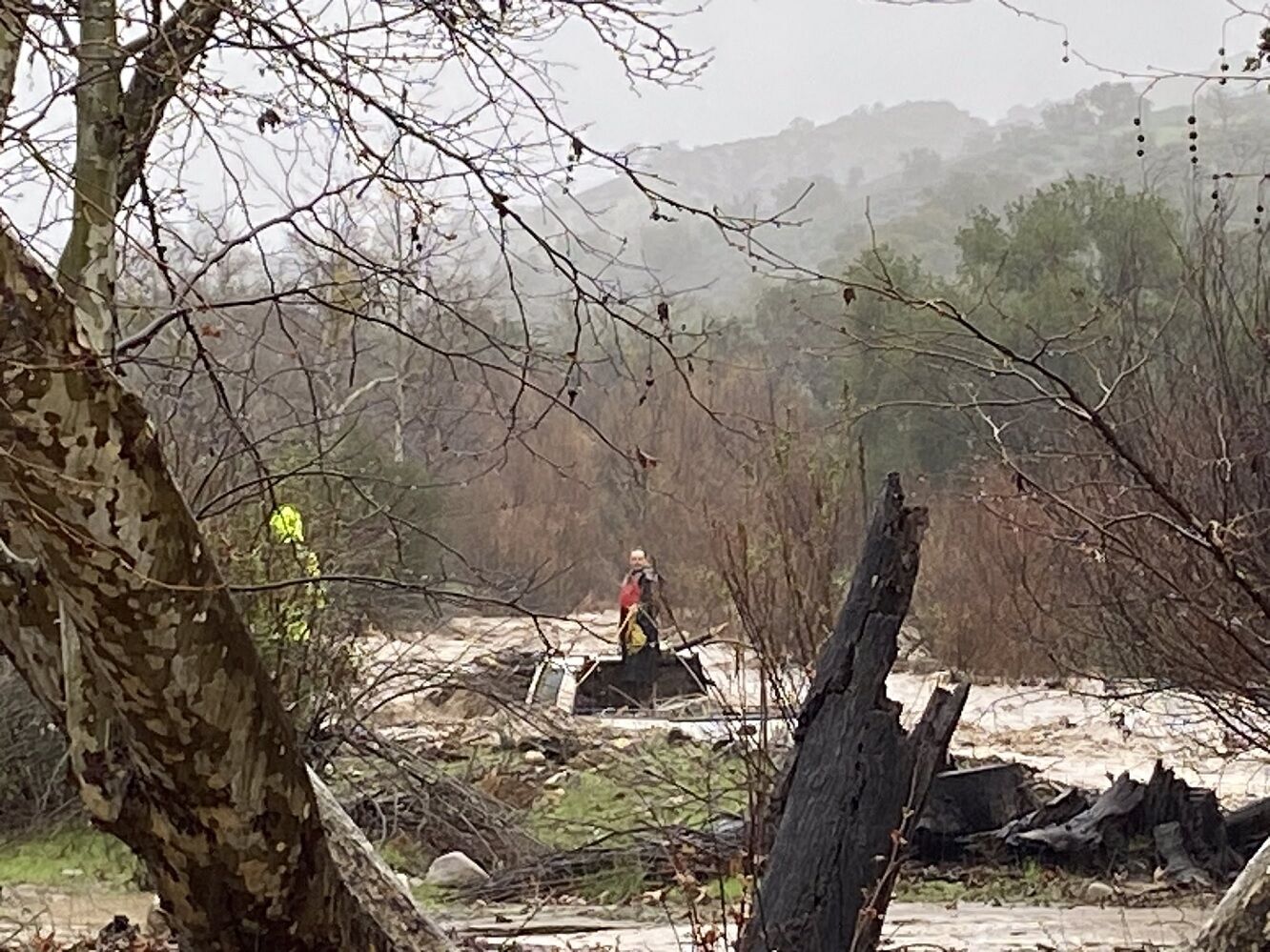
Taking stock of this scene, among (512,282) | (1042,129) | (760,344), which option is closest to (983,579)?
(512,282)

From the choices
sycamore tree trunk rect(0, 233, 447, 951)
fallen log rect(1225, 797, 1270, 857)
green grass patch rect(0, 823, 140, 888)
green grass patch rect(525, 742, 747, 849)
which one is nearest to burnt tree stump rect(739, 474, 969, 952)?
sycamore tree trunk rect(0, 233, 447, 951)

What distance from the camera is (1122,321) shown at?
10320mm

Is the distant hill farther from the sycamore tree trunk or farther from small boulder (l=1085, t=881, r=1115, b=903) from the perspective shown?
small boulder (l=1085, t=881, r=1115, b=903)

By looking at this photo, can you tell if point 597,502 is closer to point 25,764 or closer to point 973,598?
point 973,598

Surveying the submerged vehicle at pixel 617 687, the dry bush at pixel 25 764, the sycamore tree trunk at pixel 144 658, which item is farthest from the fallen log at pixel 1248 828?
the dry bush at pixel 25 764

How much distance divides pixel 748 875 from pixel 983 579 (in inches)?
579

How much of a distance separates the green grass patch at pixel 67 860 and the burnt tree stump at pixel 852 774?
5915 millimetres

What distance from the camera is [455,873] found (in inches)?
351

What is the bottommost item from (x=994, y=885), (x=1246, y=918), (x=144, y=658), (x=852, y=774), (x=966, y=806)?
(x=994, y=885)

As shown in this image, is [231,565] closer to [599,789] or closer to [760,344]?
[599,789]

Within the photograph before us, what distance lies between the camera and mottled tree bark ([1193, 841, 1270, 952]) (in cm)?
352

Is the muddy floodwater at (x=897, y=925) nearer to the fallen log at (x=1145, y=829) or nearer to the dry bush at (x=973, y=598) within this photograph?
the fallen log at (x=1145, y=829)

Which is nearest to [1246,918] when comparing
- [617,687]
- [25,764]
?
[25,764]

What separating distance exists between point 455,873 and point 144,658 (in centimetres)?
676
